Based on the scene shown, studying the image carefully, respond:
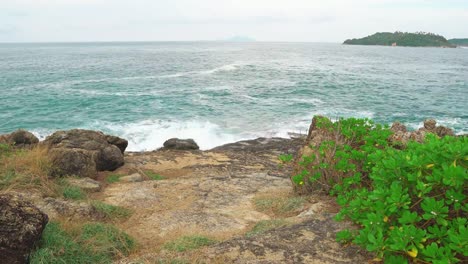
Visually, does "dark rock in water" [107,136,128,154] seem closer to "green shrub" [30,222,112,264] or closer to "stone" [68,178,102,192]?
"stone" [68,178,102,192]

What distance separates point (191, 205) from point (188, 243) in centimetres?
284

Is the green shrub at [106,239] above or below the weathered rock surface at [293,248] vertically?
below

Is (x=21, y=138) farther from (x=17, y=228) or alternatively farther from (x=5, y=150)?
(x=17, y=228)

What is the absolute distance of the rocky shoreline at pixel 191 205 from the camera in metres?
4.56

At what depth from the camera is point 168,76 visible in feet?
172

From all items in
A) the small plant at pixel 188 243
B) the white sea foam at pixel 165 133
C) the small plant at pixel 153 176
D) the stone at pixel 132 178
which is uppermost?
the small plant at pixel 188 243

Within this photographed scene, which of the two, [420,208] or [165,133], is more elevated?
[420,208]

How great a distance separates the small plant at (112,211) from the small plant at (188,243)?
85.2 inches

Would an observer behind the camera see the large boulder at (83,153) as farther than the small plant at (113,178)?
No

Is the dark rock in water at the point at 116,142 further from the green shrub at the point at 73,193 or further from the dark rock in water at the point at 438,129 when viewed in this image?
the dark rock in water at the point at 438,129

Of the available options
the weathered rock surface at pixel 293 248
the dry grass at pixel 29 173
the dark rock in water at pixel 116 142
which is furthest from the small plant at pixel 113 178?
the weathered rock surface at pixel 293 248

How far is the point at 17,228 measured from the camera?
460 cm

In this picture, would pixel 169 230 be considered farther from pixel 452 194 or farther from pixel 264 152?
pixel 264 152

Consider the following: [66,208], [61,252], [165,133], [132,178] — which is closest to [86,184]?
[132,178]
